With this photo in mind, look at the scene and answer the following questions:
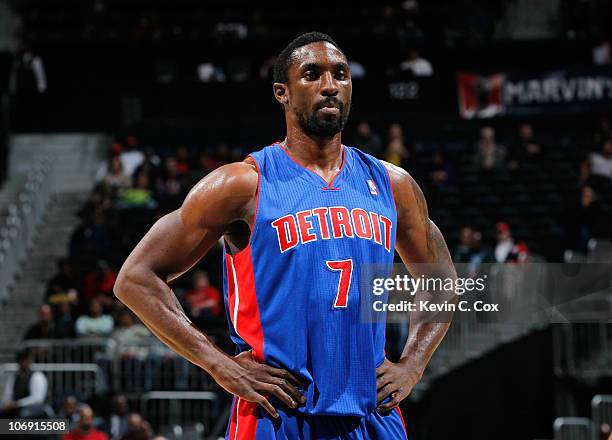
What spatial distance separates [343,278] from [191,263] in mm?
571

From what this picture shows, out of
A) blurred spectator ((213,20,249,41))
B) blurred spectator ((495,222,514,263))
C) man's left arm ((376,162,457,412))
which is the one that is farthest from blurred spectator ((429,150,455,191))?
man's left arm ((376,162,457,412))

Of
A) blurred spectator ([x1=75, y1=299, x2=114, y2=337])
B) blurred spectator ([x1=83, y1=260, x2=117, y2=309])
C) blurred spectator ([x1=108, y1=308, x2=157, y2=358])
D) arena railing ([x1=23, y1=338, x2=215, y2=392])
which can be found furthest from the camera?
blurred spectator ([x1=83, y1=260, x2=117, y2=309])

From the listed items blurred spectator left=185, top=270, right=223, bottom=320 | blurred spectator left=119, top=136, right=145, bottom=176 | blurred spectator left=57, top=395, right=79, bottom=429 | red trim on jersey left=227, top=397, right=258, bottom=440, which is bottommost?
red trim on jersey left=227, top=397, right=258, bottom=440

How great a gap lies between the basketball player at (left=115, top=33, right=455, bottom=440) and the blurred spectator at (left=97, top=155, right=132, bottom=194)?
13.3 metres

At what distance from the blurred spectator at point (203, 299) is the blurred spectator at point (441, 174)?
13.9 feet

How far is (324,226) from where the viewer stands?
3.98m

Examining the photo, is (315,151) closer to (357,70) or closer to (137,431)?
(137,431)

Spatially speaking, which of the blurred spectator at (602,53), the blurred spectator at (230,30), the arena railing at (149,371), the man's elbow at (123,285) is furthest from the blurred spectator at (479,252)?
the man's elbow at (123,285)

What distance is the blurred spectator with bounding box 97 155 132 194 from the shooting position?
1720 centimetres

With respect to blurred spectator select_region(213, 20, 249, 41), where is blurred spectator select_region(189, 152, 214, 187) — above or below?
below

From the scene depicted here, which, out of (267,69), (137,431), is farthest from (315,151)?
(267,69)

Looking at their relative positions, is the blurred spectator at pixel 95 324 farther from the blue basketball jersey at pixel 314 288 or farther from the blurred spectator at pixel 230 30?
the blue basketball jersey at pixel 314 288

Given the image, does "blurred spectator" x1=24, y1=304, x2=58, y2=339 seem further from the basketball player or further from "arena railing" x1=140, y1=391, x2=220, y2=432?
the basketball player

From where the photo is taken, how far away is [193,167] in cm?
1827
